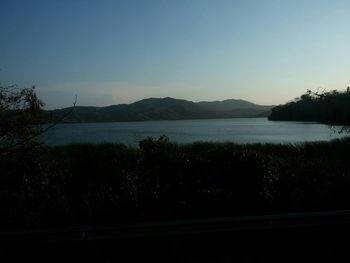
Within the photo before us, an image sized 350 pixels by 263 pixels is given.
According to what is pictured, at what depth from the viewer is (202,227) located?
5504mm

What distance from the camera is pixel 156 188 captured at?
9789mm

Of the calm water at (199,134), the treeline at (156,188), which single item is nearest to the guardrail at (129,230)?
the treeline at (156,188)

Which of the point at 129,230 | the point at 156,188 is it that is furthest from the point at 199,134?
the point at 129,230

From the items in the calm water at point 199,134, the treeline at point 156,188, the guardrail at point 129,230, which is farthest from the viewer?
the calm water at point 199,134

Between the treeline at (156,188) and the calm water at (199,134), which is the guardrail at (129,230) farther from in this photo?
the calm water at (199,134)

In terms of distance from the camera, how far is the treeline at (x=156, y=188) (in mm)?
8462

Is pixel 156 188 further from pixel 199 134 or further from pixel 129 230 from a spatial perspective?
pixel 199 134

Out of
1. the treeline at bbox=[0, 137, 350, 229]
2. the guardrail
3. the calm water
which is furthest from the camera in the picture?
the calm water

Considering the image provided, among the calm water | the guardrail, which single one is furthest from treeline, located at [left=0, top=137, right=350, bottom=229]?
the guardrail

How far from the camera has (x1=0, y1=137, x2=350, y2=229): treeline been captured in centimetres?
846

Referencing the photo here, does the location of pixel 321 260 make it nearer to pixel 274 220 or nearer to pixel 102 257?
pixel 274 220

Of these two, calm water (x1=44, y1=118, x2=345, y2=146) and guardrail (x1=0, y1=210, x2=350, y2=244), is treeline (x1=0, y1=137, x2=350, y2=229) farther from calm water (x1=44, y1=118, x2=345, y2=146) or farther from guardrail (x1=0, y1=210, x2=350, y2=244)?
guardrail (x1=0, y1=210, x2=350, y2=244)

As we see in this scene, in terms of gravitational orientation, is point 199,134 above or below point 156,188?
below

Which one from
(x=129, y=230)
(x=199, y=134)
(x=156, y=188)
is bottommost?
(x=199, y=134)
